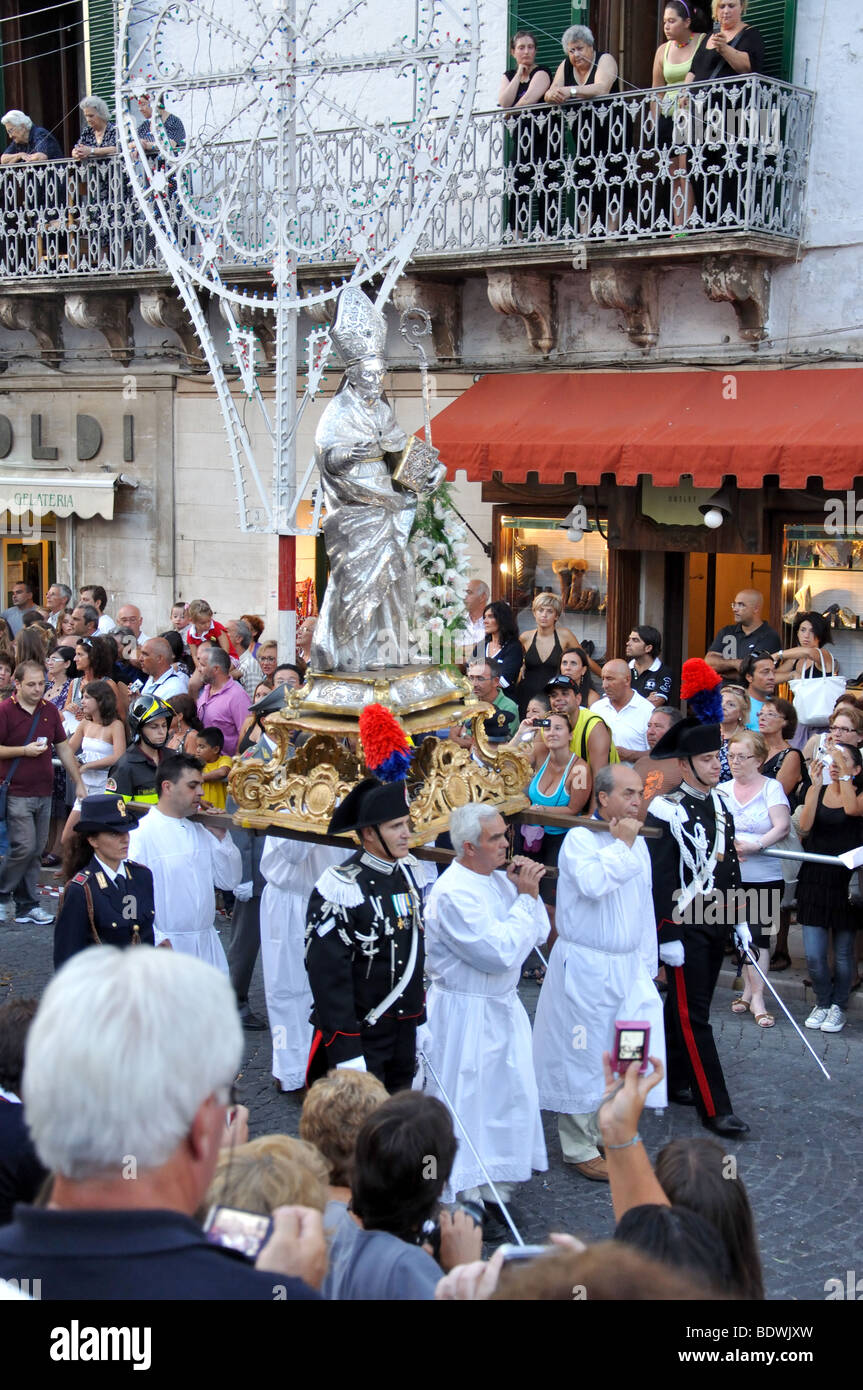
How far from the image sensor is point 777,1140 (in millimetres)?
6871

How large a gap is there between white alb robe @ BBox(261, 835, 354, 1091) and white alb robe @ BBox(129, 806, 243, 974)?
30 centimetres

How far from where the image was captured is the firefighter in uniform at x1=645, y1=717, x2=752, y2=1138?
22.8ft

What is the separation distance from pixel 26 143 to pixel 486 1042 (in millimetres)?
14102

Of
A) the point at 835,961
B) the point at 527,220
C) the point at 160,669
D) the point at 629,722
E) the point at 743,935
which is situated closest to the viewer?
the point at 743,935

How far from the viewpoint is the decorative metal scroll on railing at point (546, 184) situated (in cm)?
1228

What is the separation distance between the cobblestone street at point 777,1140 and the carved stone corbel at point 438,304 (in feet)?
25.4

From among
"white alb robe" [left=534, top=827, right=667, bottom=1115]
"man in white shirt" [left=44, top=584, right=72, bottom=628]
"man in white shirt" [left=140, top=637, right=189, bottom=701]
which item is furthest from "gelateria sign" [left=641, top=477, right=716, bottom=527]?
"white alb robe" [left=534, top=827, right=667, bottom=1115]

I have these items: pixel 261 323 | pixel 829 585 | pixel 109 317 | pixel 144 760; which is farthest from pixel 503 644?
pixel 109 317

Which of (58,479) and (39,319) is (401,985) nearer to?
(58,479)

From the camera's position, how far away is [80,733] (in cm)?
1091

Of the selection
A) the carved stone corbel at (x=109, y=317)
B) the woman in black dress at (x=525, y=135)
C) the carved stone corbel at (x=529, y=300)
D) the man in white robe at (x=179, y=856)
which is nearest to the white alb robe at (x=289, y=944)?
the man in white robe at (x=179, y=856)

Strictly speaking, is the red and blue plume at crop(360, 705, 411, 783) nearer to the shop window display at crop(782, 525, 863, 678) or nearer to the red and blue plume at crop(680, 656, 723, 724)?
the red and blue plume at crop(680, 656, 723, 724)

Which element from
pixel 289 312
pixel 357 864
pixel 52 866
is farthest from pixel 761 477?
pixel 357 864
